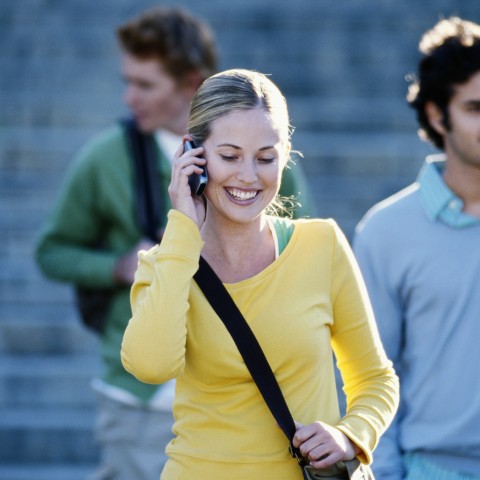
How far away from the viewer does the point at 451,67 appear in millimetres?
4297

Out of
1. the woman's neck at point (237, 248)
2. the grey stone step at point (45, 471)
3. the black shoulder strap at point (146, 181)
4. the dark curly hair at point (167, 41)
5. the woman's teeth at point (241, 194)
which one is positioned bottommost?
the grey stone step at point (45, 471)

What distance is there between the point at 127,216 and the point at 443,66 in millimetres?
1288

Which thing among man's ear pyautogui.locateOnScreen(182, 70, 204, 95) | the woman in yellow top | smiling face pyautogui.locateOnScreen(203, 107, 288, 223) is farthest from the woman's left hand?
man's ear pyautogui.locateOnScreen(182, 70, 204, 95)

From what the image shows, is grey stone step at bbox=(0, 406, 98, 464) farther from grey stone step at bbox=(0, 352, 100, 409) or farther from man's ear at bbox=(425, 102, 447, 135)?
man's ear at bbox=(425, 102, 447, 135)

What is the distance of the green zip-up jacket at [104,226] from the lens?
16.0 feet

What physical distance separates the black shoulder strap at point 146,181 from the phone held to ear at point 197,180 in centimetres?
168

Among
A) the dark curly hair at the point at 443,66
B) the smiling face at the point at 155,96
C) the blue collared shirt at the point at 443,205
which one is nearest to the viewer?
the blue collared shirt at the point at 443,205

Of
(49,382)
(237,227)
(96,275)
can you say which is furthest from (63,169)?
(237,227)

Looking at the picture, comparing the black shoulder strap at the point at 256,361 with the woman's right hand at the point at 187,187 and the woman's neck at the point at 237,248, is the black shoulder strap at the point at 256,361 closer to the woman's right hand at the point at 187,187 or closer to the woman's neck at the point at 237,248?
the woman's neck at the point at 237,248

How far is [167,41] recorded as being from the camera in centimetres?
501

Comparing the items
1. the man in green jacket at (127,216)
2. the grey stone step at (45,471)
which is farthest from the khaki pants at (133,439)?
the grey stone step at (45,471)

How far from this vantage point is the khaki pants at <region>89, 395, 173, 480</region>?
4777mm

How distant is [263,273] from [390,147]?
636 cm

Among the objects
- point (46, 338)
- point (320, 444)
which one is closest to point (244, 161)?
point (320, 444)
